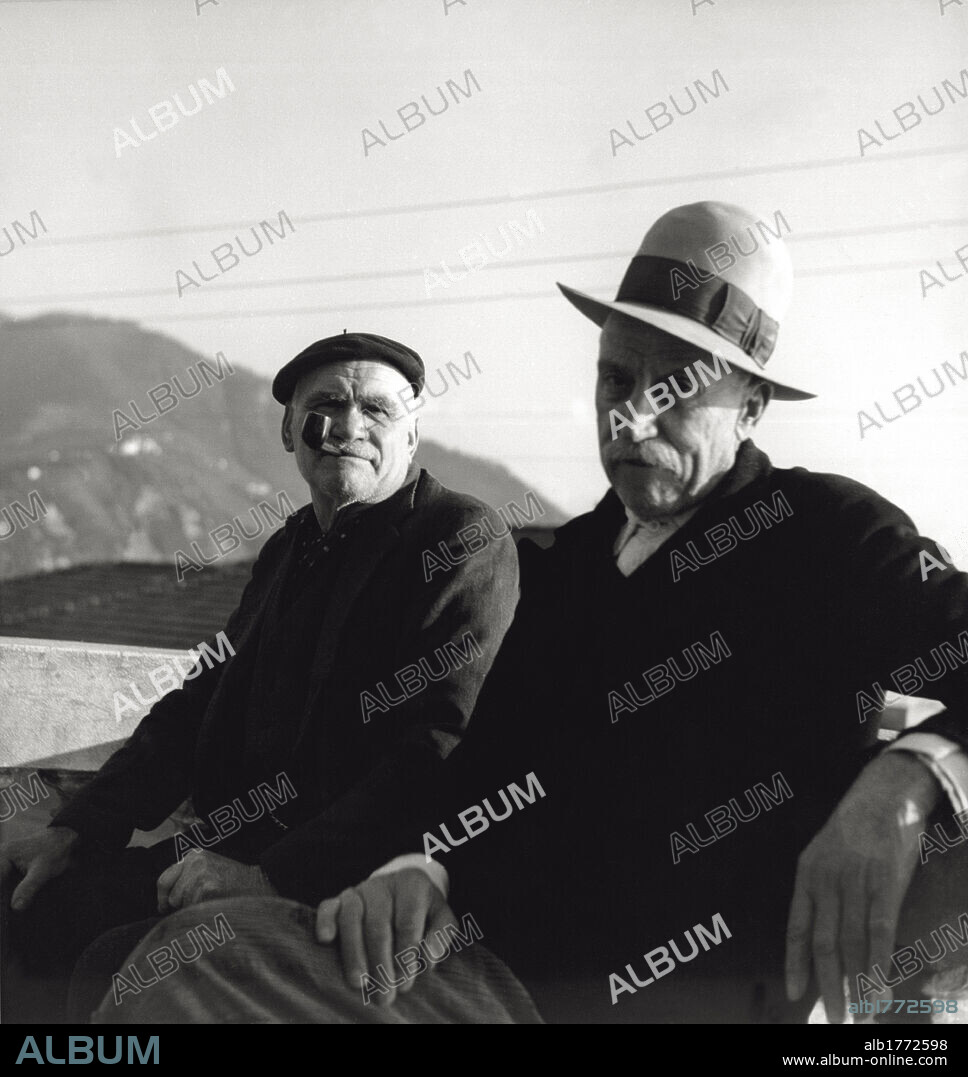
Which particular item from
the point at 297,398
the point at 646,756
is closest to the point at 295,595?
the point at 297,398

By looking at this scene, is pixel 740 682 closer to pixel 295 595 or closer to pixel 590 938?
pixel 590 938

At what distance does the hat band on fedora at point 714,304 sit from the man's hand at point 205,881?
1.53 meters

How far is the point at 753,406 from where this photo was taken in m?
2.31

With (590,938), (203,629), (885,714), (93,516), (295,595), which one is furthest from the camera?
(93,516)

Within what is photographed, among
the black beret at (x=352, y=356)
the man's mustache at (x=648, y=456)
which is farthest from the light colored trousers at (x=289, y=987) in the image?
the black beret at (x=352, y=356)

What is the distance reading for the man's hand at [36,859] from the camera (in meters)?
2.72

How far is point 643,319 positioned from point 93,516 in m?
15.3

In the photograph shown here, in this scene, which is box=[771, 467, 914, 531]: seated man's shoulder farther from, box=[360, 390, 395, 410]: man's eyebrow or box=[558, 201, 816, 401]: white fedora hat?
box=[360, 390, 395, 410]: man's eyebrow

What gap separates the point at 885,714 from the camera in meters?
2.49

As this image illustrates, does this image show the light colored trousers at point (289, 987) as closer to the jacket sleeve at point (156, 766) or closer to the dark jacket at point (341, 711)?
the dark jacket at point (341, 711)

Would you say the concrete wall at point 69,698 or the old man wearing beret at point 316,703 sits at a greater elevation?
the concrete wall at point 69,698

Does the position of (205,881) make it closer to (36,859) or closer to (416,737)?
(36,859)

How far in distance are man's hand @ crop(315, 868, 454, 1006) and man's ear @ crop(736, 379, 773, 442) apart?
3.74 ft
